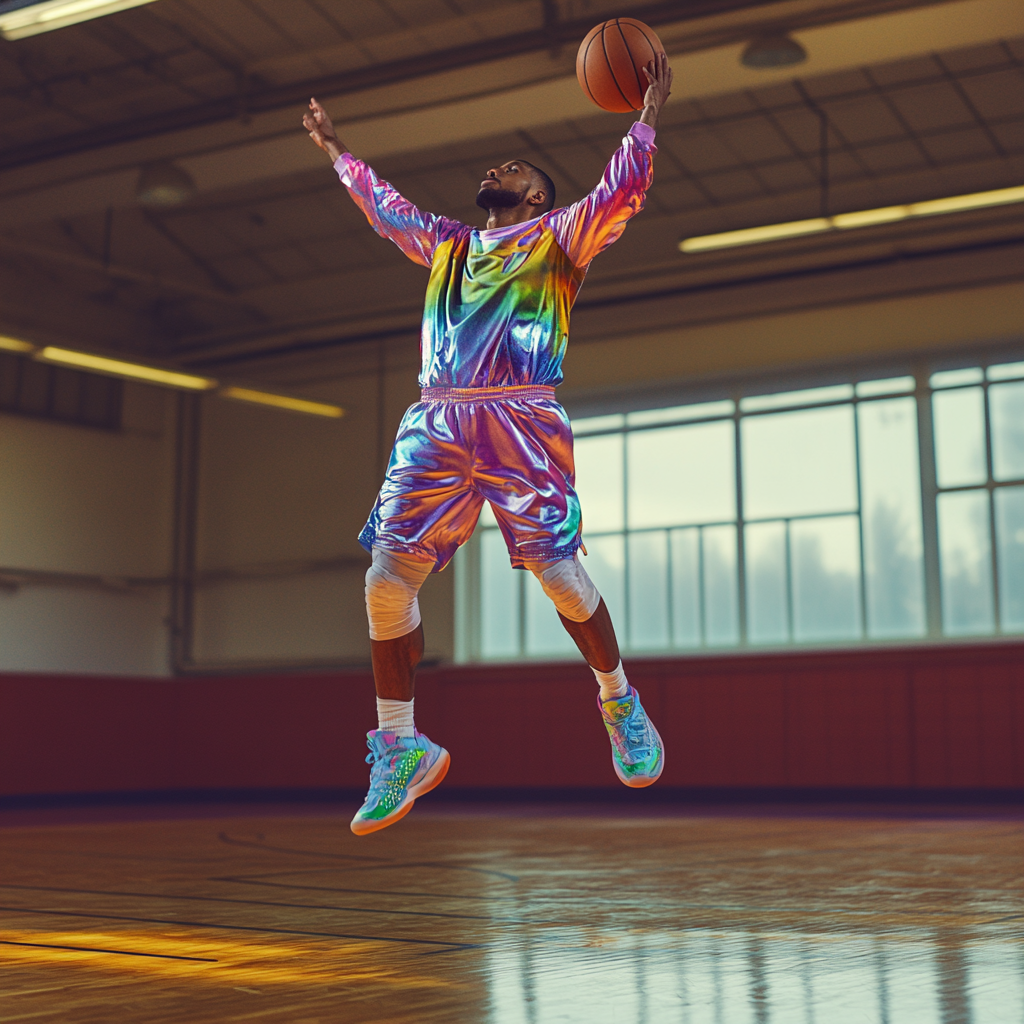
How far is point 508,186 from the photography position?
3.92 metres

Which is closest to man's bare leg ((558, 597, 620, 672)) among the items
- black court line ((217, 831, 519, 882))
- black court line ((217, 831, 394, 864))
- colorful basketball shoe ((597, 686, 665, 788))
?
colorful basketball shoe ((597, 686, 665, 788))

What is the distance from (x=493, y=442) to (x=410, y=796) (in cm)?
103

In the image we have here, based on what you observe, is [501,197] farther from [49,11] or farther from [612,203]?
[49,11]

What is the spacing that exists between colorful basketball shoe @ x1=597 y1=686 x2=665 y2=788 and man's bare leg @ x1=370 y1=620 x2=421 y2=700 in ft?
1.95

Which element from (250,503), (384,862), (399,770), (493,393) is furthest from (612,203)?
(250,503)

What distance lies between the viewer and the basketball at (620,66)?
4293 millimetres

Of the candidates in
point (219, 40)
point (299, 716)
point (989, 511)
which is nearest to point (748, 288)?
point (989, 511)

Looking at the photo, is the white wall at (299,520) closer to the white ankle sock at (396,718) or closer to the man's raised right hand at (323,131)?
the man's raised right hand at (323,131)

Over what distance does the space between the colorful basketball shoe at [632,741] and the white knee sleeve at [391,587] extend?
679mm

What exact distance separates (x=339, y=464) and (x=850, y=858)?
11.7 m

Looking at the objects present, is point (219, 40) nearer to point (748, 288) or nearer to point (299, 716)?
point (748, 288)

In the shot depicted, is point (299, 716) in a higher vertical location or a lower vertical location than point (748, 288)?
lower

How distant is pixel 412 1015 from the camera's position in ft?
9.08

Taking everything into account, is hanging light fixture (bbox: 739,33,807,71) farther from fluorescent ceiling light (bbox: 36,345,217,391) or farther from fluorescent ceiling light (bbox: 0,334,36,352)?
fluorescent ceiling light (bbox: 0,334,36,352)
